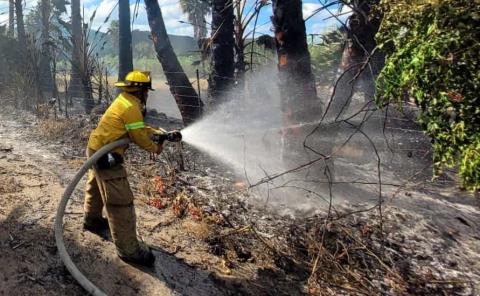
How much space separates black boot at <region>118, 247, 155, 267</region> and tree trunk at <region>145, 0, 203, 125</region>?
182 inches

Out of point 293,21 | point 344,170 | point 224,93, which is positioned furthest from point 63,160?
point 344,170

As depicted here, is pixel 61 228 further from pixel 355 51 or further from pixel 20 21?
pixel 20 21

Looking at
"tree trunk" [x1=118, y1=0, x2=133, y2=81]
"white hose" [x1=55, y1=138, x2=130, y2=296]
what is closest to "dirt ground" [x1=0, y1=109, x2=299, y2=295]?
"white hose" [x1=55, y1=138, x2=130, y2=296]

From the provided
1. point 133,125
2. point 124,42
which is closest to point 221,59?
point 133,125

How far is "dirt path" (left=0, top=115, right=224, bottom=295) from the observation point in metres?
3.60

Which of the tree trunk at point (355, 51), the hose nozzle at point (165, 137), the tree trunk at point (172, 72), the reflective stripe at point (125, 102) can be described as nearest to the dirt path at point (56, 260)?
the hose nozzle at point (165, 137)

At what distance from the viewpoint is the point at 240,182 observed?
676 cm

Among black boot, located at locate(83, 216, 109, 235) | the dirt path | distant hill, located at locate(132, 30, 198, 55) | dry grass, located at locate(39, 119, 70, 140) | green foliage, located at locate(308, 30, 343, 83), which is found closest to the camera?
the dirt path

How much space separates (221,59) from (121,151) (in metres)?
5.32

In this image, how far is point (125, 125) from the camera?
381 centimetres

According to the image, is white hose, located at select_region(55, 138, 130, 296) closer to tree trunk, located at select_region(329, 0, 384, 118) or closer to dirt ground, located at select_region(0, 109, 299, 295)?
dirt ground, located at select_region(0, 109, 299, 295)

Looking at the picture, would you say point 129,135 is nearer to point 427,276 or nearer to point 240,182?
point 240,182

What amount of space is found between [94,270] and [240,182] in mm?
3275

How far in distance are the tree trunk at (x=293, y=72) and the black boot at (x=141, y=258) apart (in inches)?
121
